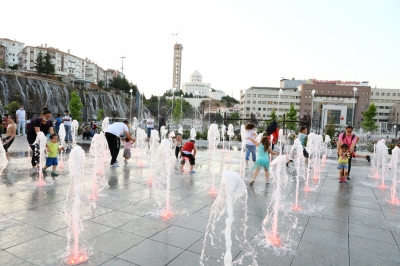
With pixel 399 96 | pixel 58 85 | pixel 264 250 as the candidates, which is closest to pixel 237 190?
Result: pixel 264 250

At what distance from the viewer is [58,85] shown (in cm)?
5038

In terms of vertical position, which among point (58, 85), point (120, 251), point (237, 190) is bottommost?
point (120, 251)

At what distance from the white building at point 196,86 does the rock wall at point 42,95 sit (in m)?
101

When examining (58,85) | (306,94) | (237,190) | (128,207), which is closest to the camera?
(237,190)

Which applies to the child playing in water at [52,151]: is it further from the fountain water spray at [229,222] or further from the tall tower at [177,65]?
the tall tower at [177,65]

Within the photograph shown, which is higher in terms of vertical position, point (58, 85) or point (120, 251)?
point (58, 85)

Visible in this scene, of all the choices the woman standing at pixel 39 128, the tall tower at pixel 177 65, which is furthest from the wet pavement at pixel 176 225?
the tall tower at pixel 177 65

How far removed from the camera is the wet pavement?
11.0 feet

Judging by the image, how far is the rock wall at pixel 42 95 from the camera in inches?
1677

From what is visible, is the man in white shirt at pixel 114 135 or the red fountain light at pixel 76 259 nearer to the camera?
the red fountain light at pixel 76 259

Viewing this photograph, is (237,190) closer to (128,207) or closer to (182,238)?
(182,238)

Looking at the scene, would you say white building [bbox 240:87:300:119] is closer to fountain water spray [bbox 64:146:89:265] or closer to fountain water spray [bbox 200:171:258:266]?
fountain water spray [bbox 200:171:258:266]

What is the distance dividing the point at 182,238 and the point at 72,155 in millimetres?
1840

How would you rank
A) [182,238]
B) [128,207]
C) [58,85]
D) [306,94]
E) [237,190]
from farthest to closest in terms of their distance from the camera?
[306,94] < [58,85] < [128,207] < [182,238] < [237,190]
